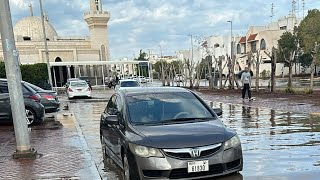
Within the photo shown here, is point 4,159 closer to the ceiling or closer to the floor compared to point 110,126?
closer to the floor

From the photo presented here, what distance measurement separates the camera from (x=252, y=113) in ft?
51.2

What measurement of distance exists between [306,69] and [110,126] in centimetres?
6812

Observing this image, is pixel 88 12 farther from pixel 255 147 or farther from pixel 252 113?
pixel 255 147

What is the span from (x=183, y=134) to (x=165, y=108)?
117cm

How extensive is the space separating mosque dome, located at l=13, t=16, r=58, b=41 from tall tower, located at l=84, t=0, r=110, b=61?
Result: 8.20 meters

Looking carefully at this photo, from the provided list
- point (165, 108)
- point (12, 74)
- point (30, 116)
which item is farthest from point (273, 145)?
point (30, 116)

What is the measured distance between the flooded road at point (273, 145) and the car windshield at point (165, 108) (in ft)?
3.86

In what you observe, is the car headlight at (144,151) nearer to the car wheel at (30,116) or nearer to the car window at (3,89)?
the car wheel at (30,116)

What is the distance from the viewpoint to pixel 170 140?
5801 mm

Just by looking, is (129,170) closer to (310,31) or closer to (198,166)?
(198,166)

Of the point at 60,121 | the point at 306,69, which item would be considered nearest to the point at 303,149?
the point at 60,121

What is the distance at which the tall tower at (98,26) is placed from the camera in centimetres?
7275

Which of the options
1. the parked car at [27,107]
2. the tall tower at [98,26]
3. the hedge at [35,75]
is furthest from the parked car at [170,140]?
the tall tower at [98,26]

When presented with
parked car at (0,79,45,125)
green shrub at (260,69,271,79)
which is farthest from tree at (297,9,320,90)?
parked car at (0,79,45,125)
